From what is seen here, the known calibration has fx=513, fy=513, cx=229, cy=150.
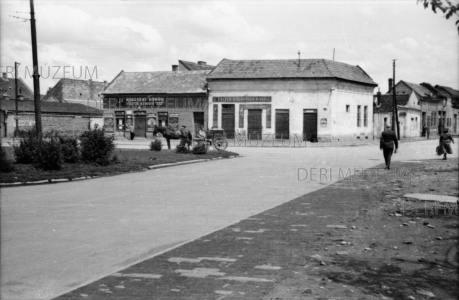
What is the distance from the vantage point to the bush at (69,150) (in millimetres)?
18516

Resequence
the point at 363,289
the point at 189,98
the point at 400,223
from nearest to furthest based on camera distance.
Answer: the point at 363,289
the point at 400,223
the point at 189,98

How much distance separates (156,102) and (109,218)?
147 feet

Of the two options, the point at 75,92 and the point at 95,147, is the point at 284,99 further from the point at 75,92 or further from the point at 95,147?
the point at 75,92

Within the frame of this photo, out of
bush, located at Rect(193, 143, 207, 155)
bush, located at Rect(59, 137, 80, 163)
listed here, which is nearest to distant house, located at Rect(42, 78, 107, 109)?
bush, located at Rect(193, 143, 207, 155)

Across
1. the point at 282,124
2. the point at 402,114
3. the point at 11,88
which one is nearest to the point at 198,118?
the point at 282,124

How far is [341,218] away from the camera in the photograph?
9.37 meters

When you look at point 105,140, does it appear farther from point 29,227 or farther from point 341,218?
point 341,218

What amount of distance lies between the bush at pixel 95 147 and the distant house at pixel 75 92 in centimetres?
5784

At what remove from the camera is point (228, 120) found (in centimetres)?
5088

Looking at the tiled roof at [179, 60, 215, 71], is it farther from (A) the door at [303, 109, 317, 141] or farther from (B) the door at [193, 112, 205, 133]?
(A) the door at [303, 109, 317, 141]

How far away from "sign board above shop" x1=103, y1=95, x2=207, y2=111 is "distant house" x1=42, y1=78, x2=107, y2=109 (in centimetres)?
2142

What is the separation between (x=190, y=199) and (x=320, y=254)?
5.65 m

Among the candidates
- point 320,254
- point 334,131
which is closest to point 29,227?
point 320,254

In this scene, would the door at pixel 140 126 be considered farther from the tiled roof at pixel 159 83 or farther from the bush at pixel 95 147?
the bush at pixel 95 147
